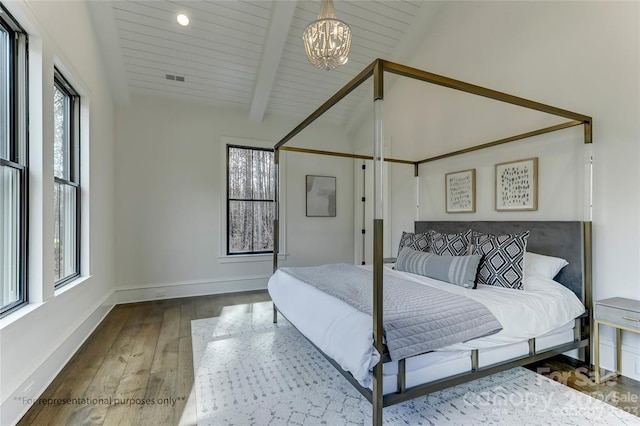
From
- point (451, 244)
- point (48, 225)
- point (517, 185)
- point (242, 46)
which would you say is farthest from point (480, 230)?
point (48, 225)

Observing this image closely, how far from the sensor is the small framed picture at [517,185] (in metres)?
2.93

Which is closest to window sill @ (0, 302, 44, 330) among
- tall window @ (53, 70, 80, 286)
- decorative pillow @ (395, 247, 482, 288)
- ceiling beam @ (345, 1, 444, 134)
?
tall window @ (53, 70, 80, 286)

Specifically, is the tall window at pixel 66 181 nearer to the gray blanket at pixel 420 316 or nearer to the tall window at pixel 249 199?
the tall window at pixel 249 199

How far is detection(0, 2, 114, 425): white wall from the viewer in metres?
1.82

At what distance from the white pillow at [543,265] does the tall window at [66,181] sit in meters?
4.05

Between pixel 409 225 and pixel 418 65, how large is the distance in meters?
2.26

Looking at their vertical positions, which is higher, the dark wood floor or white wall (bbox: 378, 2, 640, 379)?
white wall (bbox: 378, 2, 640, 379)

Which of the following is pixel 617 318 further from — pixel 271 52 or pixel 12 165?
pixel 271 52

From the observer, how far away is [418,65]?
430 cm

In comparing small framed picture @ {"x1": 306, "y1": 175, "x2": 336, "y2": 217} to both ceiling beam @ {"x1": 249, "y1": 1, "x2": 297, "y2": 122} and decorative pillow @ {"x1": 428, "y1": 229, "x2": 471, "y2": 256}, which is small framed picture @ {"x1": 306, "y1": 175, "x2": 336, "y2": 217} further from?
decorative pillow @ {"x1": 428, "y1": 229, "x2": 471, "y2": 256}

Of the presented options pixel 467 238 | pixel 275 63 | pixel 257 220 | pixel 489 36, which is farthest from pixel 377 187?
pixel 257 220

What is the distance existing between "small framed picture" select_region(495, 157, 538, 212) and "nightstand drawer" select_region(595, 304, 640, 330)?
106 cm

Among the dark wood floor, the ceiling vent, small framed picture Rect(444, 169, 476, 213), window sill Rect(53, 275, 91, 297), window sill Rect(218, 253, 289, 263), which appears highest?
the ceiling vent

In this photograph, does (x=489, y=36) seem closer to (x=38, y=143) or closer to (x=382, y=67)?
(x=382, y=67)
